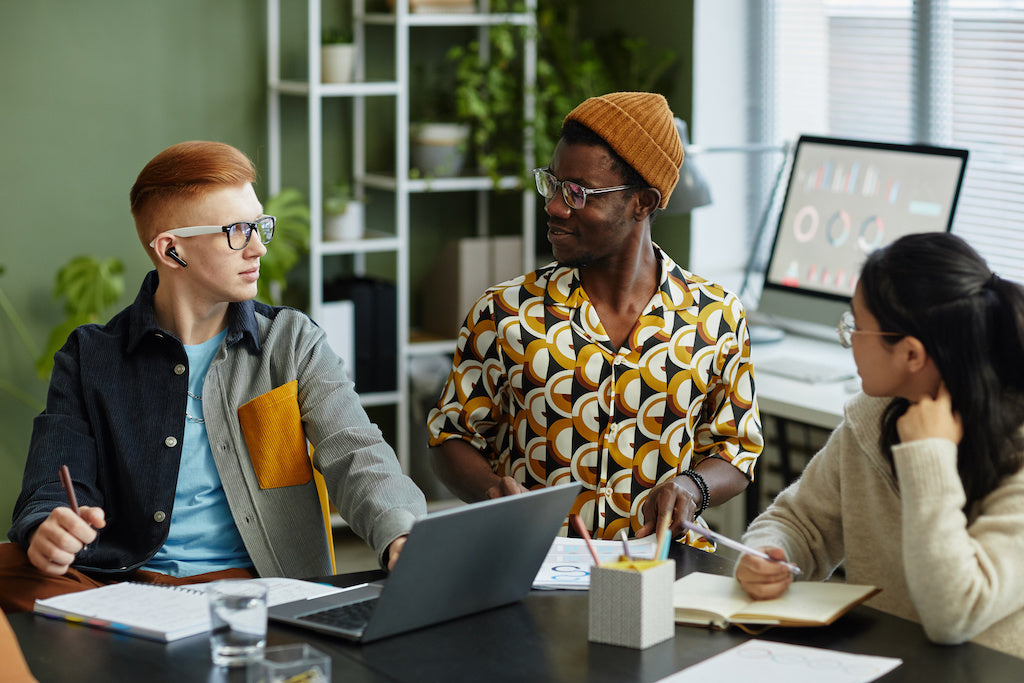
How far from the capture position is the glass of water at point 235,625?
1.30 metres

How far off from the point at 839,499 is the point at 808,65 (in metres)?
2.46

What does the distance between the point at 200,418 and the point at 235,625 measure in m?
0.64

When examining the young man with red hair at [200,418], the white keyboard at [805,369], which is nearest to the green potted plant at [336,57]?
the white keyboard at [805,369]

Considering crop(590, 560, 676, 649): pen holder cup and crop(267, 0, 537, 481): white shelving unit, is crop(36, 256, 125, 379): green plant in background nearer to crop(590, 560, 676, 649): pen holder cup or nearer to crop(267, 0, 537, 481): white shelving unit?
crop(267, 0, 537, 481): white shelving unit

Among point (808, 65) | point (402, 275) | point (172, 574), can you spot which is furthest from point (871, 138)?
point (172, 574)

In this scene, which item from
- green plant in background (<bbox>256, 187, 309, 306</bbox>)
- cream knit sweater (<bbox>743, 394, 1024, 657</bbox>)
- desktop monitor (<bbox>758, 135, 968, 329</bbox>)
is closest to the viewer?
cream knit sweater (<bbox>743, 394, 1024, 657</bbox>)

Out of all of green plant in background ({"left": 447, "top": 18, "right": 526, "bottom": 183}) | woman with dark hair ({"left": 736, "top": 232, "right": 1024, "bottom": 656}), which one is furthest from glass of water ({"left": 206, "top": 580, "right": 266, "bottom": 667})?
green plant in background ({"left": 447, "top": 18, "right": 526, "bottom": 183})

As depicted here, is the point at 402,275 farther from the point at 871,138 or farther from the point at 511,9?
the point at 871,138

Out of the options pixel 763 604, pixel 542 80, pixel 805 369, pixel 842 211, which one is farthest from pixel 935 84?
pixel 763 604

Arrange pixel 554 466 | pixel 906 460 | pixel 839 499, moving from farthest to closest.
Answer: pixel 554 466
pixel 839 499
pixel 906 460

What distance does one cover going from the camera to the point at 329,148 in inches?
162

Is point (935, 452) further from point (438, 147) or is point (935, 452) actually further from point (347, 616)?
point (438, 147)

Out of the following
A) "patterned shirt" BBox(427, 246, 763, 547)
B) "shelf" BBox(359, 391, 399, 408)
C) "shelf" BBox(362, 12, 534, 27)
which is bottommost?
"shelf" BBox(359, 391, 399, 408)

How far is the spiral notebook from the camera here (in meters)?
1.39
